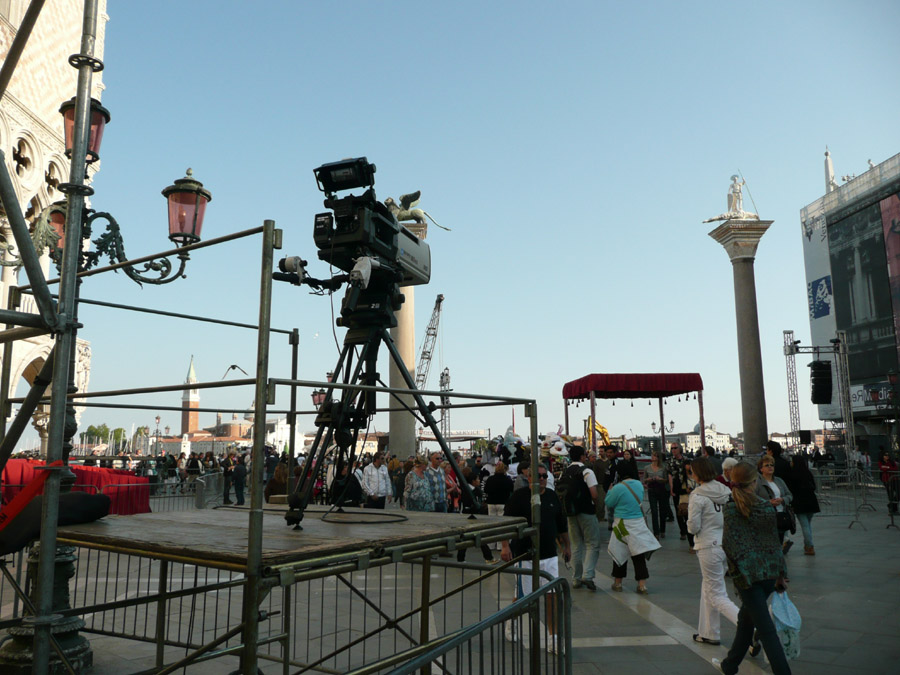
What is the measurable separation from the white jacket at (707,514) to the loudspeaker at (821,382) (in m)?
31.2

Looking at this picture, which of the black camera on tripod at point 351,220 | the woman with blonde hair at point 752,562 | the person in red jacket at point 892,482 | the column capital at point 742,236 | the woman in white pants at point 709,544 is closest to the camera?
the black camera on tripod at point 351,220

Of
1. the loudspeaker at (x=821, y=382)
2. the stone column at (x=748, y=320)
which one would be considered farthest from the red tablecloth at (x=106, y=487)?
the loudspeaker at (x=821, y=382)

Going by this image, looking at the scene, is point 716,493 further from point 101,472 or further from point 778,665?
point 101,472

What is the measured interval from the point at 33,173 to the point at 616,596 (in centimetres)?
2469

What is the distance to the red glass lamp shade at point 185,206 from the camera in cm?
708

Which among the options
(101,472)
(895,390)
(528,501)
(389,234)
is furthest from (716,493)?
(895,390)

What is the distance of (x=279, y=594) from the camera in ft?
28.5

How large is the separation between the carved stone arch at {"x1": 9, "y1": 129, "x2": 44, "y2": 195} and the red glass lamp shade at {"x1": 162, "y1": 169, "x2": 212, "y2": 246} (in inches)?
772

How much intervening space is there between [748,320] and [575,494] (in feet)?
73.6

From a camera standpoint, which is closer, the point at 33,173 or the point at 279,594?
the point at 279,594

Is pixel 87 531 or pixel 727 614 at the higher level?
pixel 87 531

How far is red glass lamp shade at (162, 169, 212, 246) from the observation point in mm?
7082

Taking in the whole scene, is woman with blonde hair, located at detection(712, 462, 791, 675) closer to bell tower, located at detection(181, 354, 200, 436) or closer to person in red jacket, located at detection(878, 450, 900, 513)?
bell tower, located at detection(181, 354, 200, 436)

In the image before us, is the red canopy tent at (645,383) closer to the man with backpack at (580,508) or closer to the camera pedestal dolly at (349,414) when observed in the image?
the man with backpack at (580,508)
